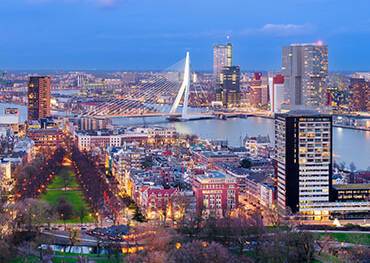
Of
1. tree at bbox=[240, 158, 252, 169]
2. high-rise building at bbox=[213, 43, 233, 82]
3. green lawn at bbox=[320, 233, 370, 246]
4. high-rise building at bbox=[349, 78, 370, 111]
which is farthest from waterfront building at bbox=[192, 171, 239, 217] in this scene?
high-rise building at bbox=[213, 43, 233, 82]

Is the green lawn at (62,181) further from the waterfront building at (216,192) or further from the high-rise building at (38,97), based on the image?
the high-rise building at (38,97)

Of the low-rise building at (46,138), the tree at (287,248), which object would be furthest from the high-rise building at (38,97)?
the tree at (287,248)

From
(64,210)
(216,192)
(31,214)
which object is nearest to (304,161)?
(216,192)

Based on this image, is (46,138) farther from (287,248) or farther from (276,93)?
(276,93)

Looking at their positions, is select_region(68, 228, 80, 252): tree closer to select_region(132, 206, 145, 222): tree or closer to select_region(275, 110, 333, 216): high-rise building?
select_region(132, 206, 145, 222): tree

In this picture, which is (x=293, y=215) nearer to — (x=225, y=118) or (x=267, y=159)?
(x=267, y=159)

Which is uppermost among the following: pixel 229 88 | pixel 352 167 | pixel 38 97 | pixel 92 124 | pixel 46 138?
pixel 229 88

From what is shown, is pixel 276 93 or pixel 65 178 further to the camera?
pixel 276 93
